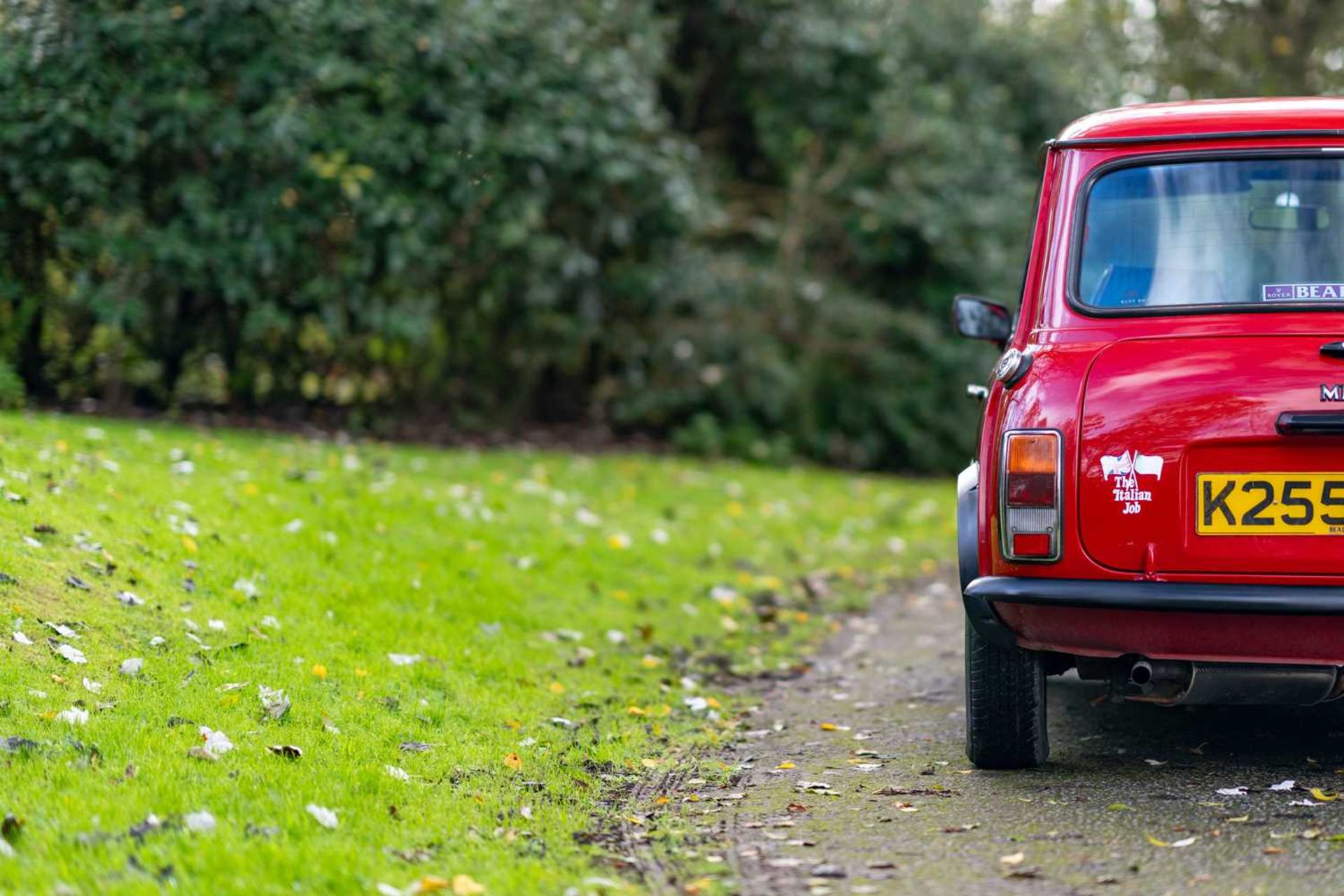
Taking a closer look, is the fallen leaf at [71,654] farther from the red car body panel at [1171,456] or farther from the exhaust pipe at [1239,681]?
the exhaust pipe at [1239,681]

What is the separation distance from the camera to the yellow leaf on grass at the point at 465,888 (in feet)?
12.3

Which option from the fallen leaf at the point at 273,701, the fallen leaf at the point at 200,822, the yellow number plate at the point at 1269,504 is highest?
the yellow number plate at the point at 1269,504

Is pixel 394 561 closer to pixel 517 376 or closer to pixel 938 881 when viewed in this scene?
pixel 938 881

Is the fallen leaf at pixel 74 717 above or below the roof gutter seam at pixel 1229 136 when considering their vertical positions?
below

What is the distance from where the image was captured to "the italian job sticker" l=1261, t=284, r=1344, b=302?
189 inches

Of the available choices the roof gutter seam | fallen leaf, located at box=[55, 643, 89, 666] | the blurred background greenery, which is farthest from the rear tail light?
the blurred background greenery

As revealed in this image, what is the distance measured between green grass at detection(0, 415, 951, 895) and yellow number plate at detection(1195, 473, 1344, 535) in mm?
2048

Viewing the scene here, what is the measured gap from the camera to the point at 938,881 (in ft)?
13.1

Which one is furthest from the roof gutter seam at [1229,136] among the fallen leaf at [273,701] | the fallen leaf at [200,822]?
the fallen leaf at [200,822]

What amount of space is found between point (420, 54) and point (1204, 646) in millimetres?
8004

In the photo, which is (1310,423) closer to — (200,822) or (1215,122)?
(1215,122)

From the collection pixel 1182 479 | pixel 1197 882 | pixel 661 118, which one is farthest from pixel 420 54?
pixel 1197 882

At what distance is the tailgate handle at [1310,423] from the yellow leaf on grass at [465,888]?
260cm

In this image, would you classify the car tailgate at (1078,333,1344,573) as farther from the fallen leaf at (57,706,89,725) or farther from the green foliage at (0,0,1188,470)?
the green foliage at (0,0,1188,470)
